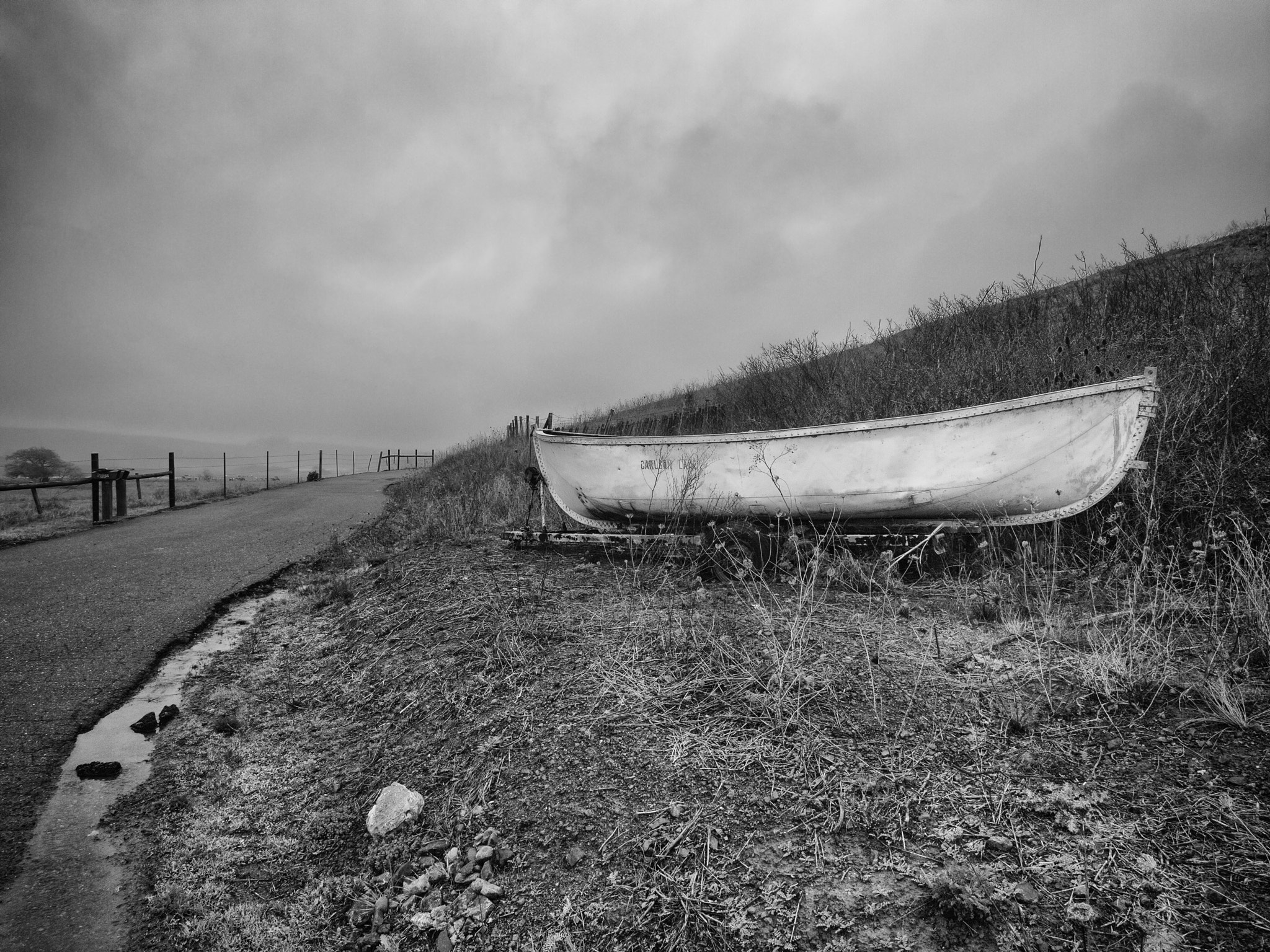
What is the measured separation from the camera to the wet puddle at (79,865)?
6.70 feet

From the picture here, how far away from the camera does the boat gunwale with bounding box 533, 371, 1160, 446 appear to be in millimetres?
4562

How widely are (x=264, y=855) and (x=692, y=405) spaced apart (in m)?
11.6

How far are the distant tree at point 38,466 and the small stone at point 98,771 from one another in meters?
44.1

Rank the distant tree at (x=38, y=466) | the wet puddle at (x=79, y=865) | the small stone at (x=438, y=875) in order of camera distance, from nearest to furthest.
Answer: the wet puddle at (x=79, y=865) < the small stone at (x=438, y=875) < the distant tree at (x=38, y=466)

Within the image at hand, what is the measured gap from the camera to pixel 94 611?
534 cm

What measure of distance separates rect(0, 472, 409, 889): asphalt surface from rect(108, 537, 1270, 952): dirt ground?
0.52 meters

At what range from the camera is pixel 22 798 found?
2713 millimetres

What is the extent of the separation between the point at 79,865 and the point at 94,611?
156 inches

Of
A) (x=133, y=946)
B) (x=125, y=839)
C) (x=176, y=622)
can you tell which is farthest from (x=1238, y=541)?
(x=176, y=622)

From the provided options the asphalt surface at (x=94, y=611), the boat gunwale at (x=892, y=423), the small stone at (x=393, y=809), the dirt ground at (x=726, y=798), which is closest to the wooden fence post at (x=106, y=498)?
Result: the asphalt surface at (x=94, y=611)

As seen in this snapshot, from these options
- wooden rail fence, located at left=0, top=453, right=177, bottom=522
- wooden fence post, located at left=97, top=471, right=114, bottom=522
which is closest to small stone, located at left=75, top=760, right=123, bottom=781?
wooden rail fence, located at left=0, top=453, right=177, bottom=522

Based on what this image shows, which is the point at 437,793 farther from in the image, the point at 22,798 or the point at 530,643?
the point at 22,798

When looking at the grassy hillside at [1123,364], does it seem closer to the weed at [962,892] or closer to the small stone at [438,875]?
the weed at [962,892]

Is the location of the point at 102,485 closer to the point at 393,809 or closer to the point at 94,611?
the point at 94,611
